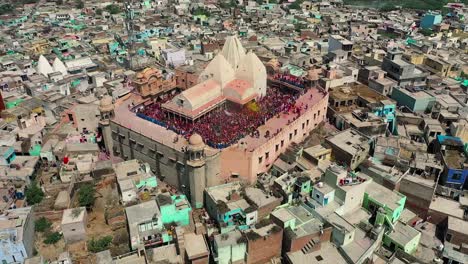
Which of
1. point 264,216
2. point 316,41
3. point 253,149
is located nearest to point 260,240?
point 264,216

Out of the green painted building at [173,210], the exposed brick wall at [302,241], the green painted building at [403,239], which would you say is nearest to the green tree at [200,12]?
the green painted building at [173,210]

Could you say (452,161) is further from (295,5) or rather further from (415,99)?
(295,5)

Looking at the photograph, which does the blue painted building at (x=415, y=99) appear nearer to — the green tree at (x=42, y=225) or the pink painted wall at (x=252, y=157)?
the pink painted wall at (x=252, y=157)

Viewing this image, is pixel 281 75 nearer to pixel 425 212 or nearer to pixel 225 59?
pixel 225 59

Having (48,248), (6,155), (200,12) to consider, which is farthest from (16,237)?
(200,12)

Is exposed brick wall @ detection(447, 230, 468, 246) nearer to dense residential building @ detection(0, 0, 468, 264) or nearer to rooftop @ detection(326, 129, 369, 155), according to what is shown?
dense residential building @ detection(0, 0, 468, 264)

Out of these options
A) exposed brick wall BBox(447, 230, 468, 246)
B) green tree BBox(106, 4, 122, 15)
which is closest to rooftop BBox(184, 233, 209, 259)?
exposed brick wall BBox(447, 230, 468, 246)

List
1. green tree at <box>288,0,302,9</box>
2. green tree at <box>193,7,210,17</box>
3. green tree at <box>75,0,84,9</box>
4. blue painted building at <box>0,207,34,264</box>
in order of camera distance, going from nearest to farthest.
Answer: blue painted building at <box>0,207,34,264</box> < green tree at <box>193,7,210,17</box> < green tree at <box>288,0,302,9</box> < green tree at <box>75,0,84,9</box>
